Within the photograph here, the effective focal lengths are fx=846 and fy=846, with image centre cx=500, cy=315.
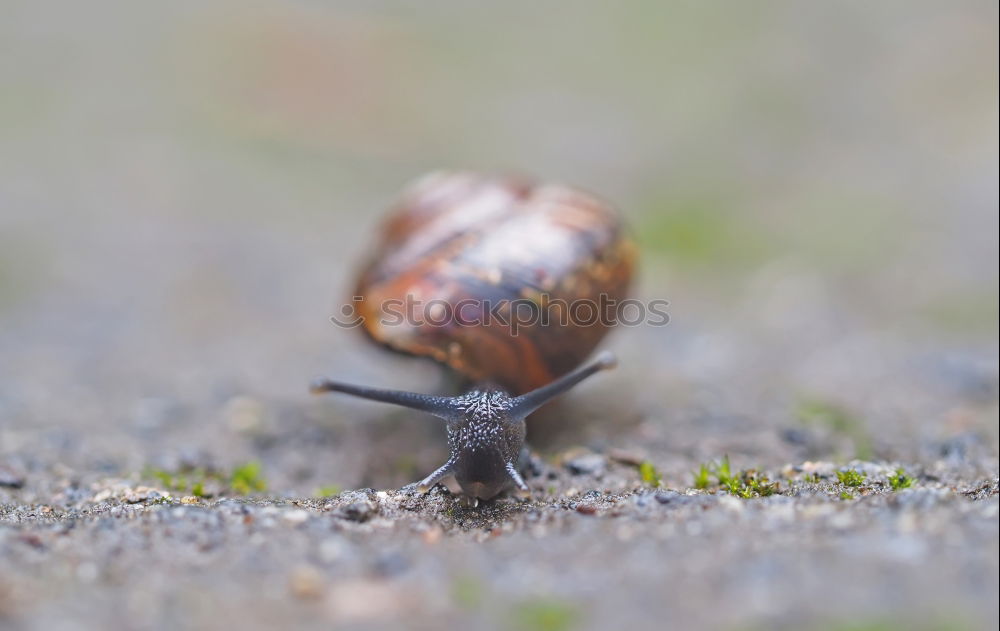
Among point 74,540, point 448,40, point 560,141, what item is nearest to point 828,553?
point 74,540

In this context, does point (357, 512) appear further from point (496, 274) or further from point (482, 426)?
point (496, 274)

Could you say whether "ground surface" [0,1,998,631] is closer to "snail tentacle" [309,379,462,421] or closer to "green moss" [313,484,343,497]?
"green moss" [313,484,343,497]

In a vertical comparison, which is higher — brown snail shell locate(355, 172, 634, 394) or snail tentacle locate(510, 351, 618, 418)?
brown snail shell locate(355, 172, 634, 394)

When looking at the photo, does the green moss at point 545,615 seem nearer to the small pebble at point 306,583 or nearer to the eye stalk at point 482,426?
the small pebble at point 306,583

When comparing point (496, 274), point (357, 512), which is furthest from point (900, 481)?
point (357, 512)

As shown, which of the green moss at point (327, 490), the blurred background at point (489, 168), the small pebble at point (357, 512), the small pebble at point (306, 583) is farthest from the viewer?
the blurred background at point (489, 168)

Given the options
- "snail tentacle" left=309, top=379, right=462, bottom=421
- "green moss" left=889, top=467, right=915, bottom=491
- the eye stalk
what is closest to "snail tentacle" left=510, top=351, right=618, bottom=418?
the eye stalk

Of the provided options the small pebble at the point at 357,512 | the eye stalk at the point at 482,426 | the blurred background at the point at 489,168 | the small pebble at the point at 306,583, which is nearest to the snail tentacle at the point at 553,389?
the eye stalk at the point at 482,426
